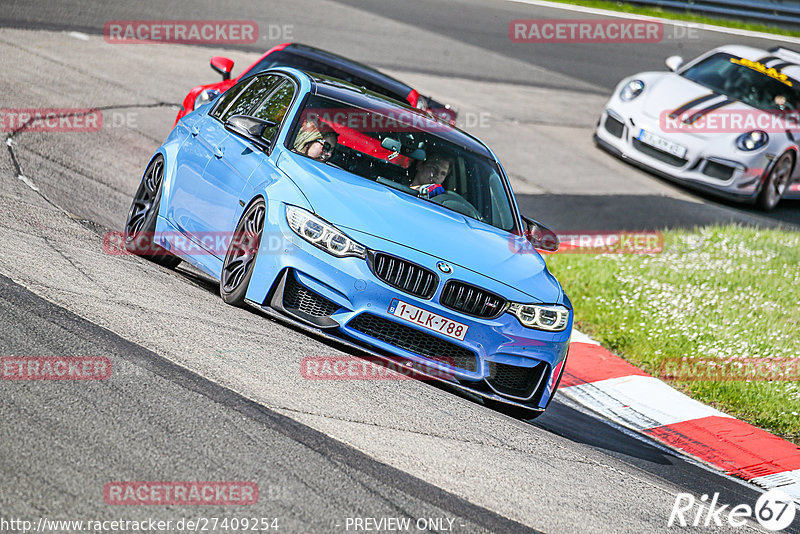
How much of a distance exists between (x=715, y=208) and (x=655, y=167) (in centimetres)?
101

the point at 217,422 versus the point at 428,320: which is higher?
the point at 428,320

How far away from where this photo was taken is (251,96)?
7.79m

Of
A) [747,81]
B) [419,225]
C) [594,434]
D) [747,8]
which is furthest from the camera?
[747,8]

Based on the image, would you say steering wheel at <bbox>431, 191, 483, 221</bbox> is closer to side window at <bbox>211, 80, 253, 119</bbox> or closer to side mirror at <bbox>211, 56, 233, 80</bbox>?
side window at <bbox>211, 80, 253, 119</bbox>

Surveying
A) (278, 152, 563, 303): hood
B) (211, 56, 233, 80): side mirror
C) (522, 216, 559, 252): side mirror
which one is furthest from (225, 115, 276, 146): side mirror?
(211, 56, 233, 80): side mirror

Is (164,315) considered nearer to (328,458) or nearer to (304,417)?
(304,417)

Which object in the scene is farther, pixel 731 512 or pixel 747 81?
pixel 747 81

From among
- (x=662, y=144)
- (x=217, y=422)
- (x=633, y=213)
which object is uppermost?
(x=217, y=422)

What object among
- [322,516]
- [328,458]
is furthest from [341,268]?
[322,516]

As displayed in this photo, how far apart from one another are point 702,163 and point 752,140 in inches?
29.2

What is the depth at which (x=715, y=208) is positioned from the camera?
14242 millimetres

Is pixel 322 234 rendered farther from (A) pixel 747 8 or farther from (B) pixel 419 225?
(A) pixel 747 8

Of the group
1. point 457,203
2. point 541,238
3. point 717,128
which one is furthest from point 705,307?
point 717,128

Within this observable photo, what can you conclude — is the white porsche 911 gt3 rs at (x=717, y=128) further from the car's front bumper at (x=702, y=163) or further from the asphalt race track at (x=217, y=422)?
the asphalt race track at (x=217, y=422)
